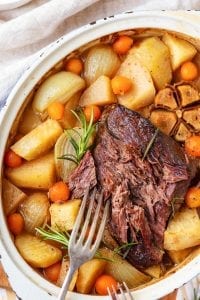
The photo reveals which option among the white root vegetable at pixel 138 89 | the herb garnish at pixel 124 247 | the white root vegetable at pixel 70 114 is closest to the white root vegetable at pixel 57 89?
the white root vegetable at pixel 70 114

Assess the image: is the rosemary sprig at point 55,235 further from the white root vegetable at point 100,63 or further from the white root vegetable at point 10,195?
the white root vegetable at point 100,63

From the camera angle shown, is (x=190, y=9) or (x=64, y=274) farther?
(x=190, y=9)

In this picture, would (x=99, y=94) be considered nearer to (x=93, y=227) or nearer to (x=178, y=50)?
(x=178, y=50)

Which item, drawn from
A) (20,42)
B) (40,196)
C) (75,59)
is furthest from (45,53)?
(40,196)

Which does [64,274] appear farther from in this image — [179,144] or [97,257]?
[179,144]

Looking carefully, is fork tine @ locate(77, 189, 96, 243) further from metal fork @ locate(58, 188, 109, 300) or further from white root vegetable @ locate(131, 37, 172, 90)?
white root vegetable @ locate(131, 37, 172, 90)

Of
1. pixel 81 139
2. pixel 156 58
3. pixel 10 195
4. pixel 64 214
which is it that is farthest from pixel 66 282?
pixel 156 58

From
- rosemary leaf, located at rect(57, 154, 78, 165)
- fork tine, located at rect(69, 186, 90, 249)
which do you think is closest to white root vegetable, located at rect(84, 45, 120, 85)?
rosemary leaf, located at rect(57, 154, 78, 165)
